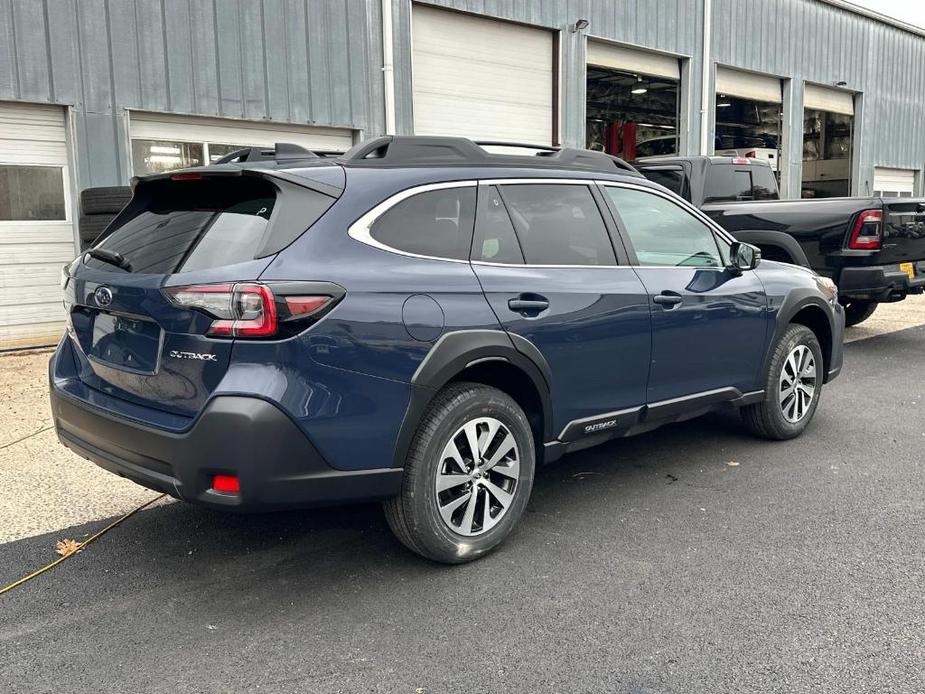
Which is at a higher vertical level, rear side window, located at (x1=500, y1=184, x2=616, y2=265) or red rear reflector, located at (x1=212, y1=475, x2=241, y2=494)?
rear side window, located at (x1=500, y1=184, x2=616, y2=265)

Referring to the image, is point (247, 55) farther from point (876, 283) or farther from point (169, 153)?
point (876, 283)

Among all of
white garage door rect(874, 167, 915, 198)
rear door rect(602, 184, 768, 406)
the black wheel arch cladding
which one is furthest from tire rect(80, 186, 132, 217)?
white garage door rect(874, 167, 915, 198)

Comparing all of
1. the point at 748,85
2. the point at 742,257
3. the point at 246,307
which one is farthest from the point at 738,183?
the point at 748,85

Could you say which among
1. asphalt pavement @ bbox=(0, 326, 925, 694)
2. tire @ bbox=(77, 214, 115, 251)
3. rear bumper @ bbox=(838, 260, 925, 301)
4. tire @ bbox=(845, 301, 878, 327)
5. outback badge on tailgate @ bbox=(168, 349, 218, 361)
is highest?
tire @ bbox=(77, 214, 115, 251)

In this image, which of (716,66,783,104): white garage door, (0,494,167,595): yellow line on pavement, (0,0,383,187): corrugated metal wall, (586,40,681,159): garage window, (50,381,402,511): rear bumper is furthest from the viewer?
(716,66,783,104): white garage door

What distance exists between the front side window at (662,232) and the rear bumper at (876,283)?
158 inches

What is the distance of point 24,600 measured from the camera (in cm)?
→ 338

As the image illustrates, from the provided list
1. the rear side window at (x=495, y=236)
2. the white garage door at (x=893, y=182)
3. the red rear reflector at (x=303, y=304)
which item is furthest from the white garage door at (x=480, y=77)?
the white garage door at (x=893, y=182)

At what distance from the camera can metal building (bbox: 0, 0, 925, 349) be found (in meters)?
9.07

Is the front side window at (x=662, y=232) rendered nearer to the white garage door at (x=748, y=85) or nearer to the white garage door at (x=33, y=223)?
the white garage door at (x=33, y=223)

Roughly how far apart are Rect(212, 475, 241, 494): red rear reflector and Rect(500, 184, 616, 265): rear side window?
169cm

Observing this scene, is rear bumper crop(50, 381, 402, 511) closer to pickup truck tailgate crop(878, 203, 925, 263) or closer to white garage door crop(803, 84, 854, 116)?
pickup truck tailgate crop(878, 203, 925, 263)

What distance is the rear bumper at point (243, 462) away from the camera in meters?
2.96

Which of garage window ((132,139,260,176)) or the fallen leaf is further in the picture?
garage window ((132,139,260,176))
